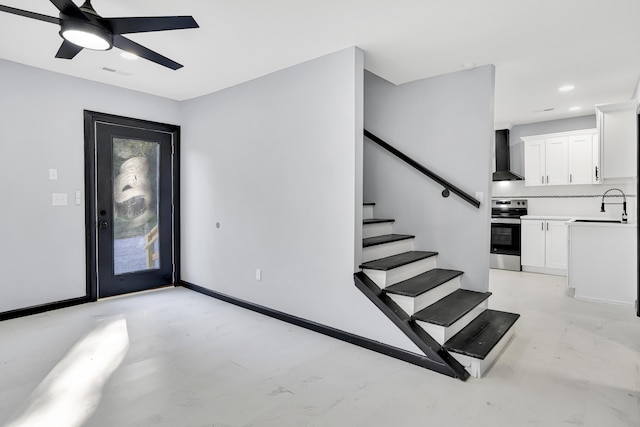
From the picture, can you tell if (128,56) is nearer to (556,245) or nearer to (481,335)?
(481,335)

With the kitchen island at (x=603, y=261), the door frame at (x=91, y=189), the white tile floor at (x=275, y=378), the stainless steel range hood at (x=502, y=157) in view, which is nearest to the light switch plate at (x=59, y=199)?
the door frame at (x=91, y=189)

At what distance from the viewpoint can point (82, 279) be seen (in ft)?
13.1

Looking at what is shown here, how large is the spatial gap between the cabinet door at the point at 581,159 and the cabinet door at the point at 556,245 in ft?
2.48

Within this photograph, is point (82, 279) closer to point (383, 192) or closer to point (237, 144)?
point (237, 144)

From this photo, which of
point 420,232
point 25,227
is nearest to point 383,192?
point 420,232

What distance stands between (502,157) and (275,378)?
5.67m

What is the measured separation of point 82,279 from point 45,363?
5.34 feet

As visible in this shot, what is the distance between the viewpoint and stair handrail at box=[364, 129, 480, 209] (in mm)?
3389

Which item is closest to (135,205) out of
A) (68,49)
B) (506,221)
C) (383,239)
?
(68,49)

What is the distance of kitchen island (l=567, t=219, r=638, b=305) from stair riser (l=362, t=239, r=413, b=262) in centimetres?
228

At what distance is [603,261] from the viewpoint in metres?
4.20

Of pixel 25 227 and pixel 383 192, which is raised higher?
pixel 383 192

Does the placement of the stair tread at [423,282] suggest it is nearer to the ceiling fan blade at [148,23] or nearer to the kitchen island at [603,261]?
the kitchen island at [603,261]

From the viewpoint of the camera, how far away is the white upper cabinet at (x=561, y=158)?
5395 millimetres
